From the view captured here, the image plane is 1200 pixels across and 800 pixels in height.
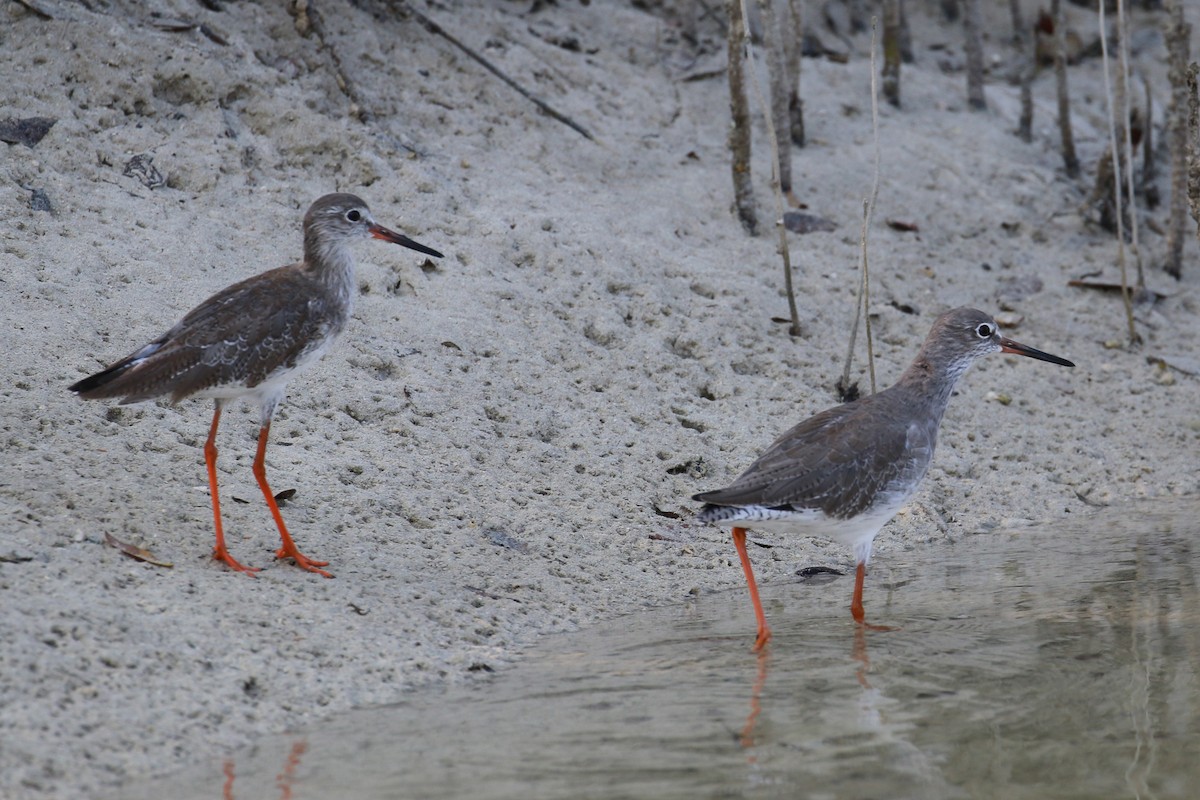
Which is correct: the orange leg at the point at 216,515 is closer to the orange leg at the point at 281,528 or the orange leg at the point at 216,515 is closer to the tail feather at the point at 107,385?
the orange leg at the point at 281,528

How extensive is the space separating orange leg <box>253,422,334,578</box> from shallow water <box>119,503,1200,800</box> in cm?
116

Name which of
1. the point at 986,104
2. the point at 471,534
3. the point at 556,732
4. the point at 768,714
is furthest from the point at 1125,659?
the point at 986,104

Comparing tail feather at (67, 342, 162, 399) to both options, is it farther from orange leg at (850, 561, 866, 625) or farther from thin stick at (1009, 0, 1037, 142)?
thin stick at (1009, 0, 1037, 142)

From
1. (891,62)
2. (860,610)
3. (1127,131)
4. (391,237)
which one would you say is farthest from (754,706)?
(891,62)

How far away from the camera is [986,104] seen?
1355 cm

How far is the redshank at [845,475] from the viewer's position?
6.50m

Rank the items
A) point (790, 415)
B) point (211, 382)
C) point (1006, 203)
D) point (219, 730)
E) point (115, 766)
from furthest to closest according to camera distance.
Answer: point (1006, 203), point (790, 415), point (211, 382), point (219, 730), point (115, 766)

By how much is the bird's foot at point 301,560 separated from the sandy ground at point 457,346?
0.07 meters

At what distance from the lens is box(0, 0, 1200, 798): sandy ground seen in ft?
18.7

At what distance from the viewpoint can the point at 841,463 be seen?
6.77m

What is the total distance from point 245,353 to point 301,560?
105cm

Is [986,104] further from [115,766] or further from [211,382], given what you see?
[115,766]

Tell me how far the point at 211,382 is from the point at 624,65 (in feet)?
22.8

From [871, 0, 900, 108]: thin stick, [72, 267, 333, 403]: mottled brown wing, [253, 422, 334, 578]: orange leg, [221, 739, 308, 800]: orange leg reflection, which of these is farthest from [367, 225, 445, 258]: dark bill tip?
[871, 0, 900, 108]: thin stick
